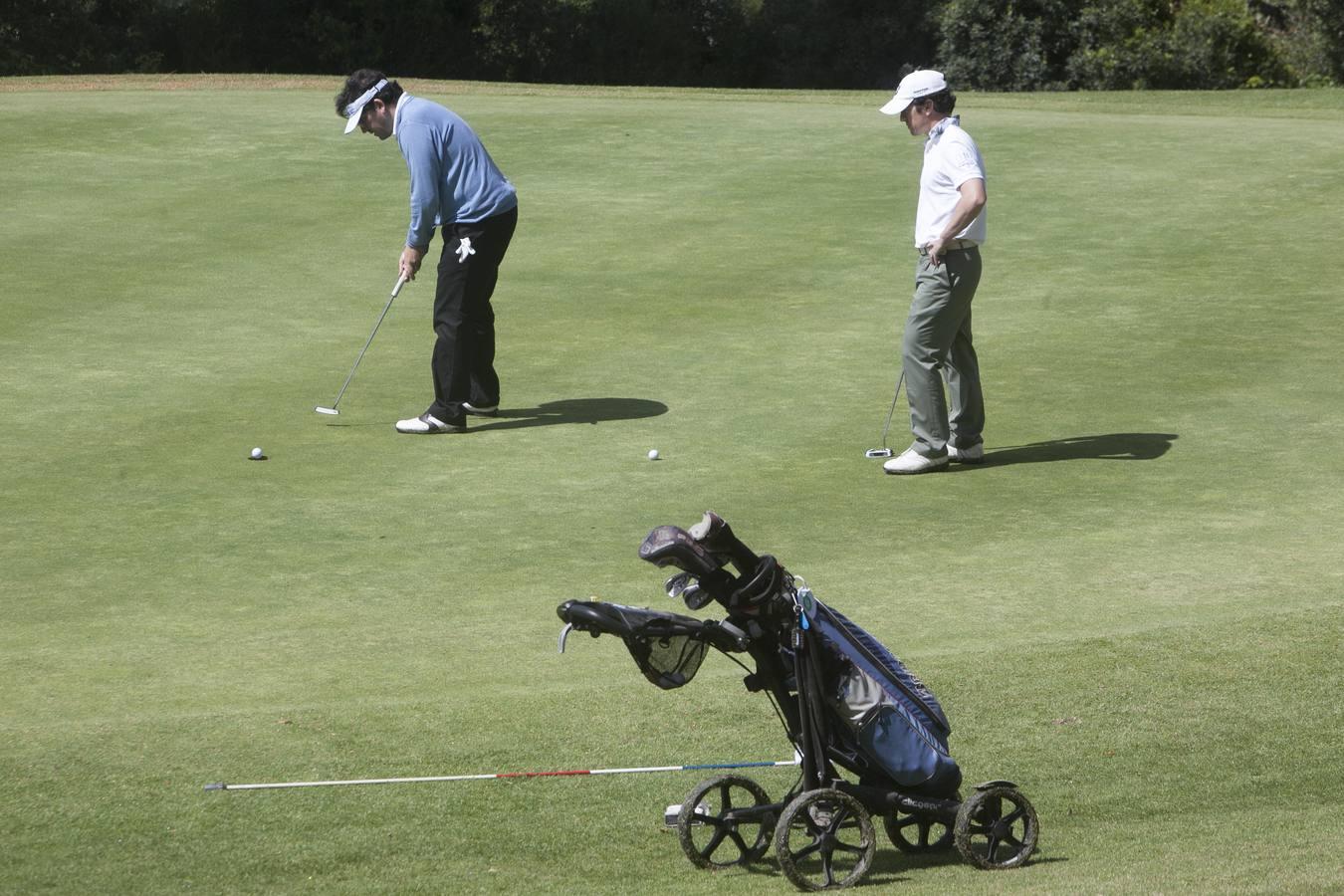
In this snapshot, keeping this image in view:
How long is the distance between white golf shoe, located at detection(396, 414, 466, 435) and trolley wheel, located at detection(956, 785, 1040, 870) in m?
5.85

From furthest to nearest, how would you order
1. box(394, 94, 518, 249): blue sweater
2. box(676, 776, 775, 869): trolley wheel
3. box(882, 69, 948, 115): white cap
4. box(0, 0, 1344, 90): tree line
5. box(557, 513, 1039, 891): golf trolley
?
box(0, 0, 1344, 90): tree line, box(394, 94, 518, 249): blue sweater, box(882, 69, 948, 115): white cap, box(676, 776, 775, 869): trolley wheel, box(557, 513, 1039, 891): golf trolley

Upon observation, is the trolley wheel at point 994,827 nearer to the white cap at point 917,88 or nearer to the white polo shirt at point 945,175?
the white polo shirt at point 945,175

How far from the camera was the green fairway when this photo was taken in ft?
18.2

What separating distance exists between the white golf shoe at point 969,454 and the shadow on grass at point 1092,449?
5 cm

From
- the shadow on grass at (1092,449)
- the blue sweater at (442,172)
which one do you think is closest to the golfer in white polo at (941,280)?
the shadow on grass at (1092,449)

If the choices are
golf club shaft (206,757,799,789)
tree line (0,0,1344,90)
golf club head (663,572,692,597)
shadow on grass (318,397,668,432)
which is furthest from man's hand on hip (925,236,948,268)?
tree line (0,0,1344,90)

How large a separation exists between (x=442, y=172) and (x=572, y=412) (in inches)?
63.8

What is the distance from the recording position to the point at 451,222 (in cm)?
1089

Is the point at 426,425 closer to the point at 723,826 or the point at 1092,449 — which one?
the point at 1092,449

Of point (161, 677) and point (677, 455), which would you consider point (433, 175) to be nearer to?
point (677, 455)

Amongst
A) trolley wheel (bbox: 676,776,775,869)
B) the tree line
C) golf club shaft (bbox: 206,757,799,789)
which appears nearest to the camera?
trolley wheel (bbox: 676,776,775,869)

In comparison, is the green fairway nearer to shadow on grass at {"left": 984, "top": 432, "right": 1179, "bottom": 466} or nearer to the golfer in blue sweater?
shadow on grass at {"left": 984, "top": 432, "right": 1179, "bottom": 466}

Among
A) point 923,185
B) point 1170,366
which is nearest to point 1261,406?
point 1170,366

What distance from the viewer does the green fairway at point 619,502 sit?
218 inches
